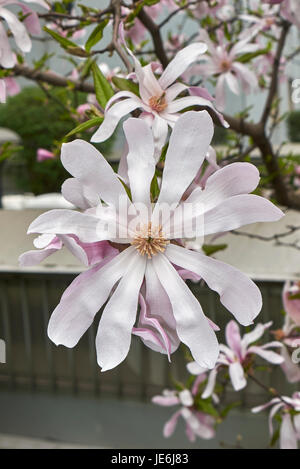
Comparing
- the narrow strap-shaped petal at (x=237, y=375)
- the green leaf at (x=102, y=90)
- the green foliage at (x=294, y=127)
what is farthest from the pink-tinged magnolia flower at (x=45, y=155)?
the green foliage at (x=294, y=127)

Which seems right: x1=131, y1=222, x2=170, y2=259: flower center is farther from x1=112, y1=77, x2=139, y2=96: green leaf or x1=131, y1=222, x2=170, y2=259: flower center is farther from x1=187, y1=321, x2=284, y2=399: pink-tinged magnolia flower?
x1=187, y1=321, x2=284, y2=399: pink-tinged magnolia flower

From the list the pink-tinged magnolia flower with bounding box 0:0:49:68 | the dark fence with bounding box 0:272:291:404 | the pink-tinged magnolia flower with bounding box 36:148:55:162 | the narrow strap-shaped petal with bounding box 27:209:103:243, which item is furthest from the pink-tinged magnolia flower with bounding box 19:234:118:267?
the dark fence with bounding box 0:272:291:404

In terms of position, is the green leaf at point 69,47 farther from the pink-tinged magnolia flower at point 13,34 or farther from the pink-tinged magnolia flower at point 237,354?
the pink-tinged magnolia flower at point 237,354

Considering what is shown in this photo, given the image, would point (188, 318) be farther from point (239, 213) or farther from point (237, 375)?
point (237, 375)

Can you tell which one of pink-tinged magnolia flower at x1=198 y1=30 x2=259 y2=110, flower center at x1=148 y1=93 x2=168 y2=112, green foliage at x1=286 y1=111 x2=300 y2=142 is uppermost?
green foliage at x1=286 y1=111 x2=300 y2=142

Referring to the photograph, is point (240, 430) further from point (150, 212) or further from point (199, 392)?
point (150, 212)
